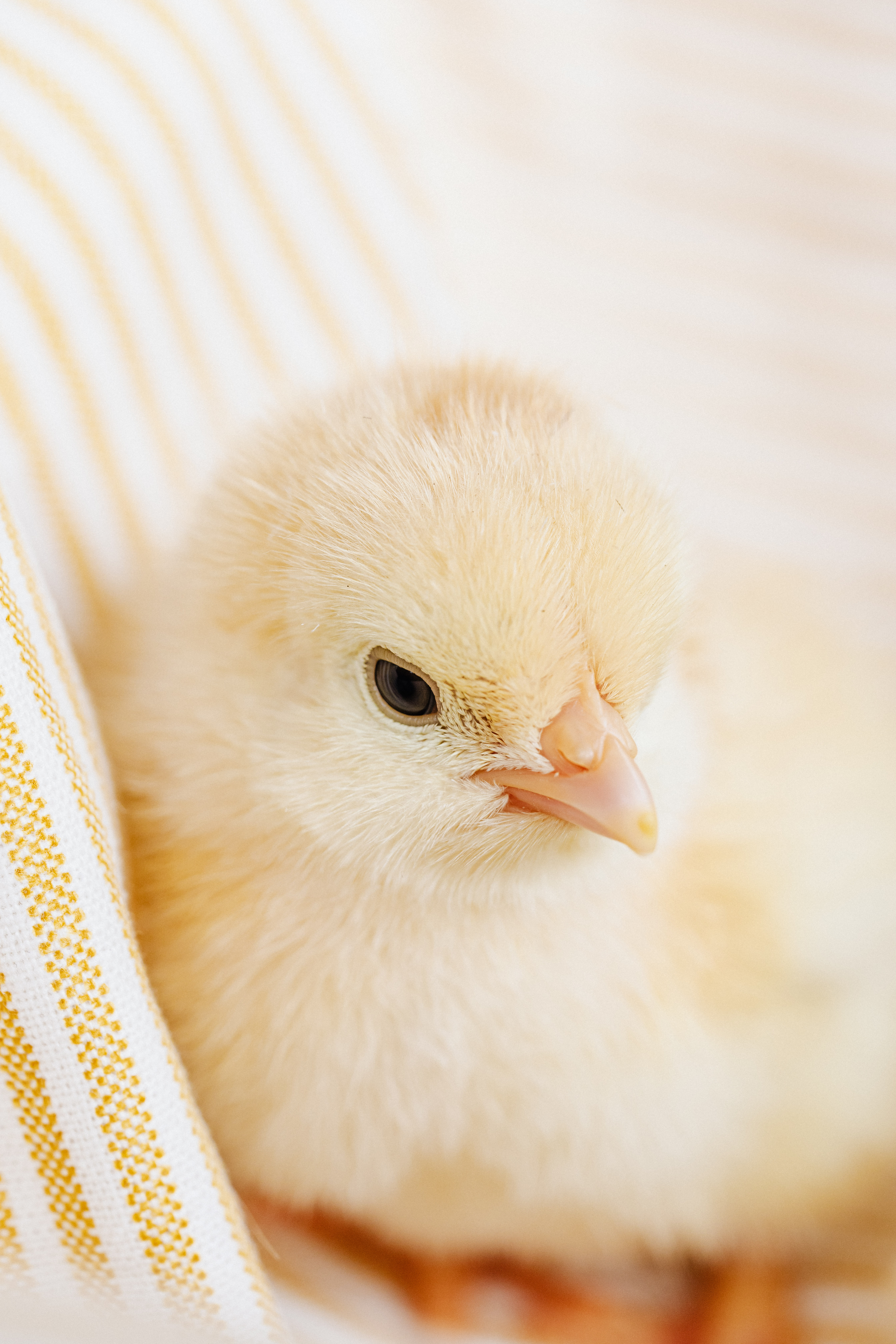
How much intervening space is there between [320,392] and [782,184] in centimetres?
82

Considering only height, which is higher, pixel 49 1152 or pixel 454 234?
pixel 454 234

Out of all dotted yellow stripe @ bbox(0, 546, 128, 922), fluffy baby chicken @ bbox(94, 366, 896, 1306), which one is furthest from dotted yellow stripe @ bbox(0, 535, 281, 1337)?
fluffy baby chicken @ bbox(94, 366, 896, 1306)

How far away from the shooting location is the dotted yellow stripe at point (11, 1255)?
0.75 meters

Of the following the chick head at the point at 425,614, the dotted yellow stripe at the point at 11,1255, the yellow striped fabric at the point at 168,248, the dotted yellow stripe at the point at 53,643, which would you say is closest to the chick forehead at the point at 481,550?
the chick head at the point at 425,614

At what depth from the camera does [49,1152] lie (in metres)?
0.73

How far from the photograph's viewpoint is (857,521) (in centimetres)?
157

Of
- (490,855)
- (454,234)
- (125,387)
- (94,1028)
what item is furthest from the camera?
(454,234)

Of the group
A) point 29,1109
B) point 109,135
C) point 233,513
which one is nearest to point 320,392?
point 233,513

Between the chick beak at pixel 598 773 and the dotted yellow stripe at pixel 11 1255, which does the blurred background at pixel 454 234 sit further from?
the dotted yellow stripe at pixel 11 1255

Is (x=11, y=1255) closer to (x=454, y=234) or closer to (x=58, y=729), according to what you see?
(x=58, y=729)

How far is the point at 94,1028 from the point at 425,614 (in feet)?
0.99

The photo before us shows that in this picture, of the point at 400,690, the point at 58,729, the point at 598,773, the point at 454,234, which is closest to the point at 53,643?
the point at 58,729

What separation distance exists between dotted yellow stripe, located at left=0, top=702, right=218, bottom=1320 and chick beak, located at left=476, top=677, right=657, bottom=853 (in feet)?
0.96

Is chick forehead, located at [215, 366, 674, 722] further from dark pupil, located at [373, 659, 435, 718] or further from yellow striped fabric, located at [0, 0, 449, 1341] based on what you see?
yellow striped fabric, located at [0, 0, 449, 1341]
